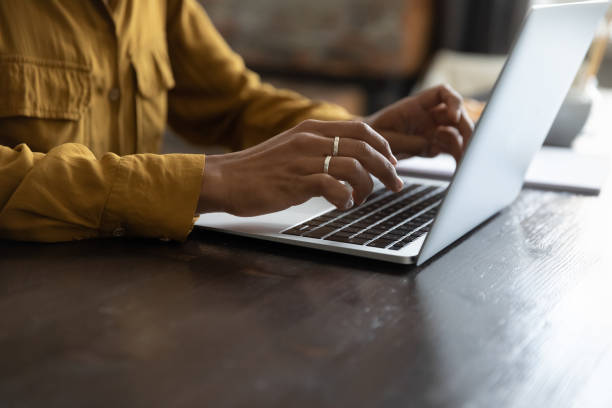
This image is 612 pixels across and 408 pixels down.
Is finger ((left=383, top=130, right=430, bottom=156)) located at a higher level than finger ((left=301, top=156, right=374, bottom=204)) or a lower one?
lower

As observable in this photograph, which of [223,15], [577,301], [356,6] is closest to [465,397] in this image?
[577,301]

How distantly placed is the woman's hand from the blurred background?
2.10 meters

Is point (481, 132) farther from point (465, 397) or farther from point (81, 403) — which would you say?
point (81, 403)

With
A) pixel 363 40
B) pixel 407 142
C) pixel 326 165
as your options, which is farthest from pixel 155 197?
pixel 363 40

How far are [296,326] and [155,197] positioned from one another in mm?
253

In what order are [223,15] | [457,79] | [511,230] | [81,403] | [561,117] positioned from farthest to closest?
1. [223,15]
2. [457,79]
3. [561,117]
4. [511,230]
5. [81,403]

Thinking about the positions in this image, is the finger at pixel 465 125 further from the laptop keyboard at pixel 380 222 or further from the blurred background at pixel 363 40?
the blurred background at pixel 363 40

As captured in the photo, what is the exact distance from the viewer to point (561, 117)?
51.4 inches

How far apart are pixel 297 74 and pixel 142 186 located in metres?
2.83

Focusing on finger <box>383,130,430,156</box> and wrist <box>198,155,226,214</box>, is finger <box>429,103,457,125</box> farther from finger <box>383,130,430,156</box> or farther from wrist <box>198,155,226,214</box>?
wrist <box>198,155,226,214</box>

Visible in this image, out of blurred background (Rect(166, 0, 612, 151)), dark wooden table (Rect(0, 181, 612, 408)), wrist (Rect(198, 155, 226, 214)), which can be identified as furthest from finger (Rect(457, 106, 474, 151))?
blurred background (Rect(166, 0, 612, 151))

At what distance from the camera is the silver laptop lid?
60 cm

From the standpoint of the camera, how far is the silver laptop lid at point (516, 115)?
1.97 feet

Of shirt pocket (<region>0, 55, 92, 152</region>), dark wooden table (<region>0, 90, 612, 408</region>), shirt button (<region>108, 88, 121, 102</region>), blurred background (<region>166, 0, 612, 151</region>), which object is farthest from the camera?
blurred background (<region>166, 0, 612, 151</region>)
